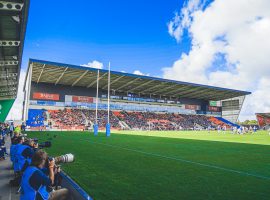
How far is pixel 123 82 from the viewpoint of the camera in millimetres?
58375

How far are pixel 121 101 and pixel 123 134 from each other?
110 ft

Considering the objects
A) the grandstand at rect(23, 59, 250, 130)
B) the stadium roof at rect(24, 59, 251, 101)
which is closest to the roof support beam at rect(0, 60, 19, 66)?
the grandstand at rect(23, 59, 250, 130)

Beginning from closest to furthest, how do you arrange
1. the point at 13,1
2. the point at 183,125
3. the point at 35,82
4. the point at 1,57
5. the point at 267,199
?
the point at 267,199, the point at 13,1, the point at 1,57, the point at 35,82, the point at 183,125

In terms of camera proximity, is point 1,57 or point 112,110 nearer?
point 1,57

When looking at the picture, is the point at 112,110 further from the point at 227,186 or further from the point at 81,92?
the point at 227,186

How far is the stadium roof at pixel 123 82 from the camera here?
1867 inches

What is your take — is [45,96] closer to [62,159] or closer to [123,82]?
[123,82]

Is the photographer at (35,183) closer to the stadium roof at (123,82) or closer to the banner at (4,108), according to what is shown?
the stadium roof at (123,82)

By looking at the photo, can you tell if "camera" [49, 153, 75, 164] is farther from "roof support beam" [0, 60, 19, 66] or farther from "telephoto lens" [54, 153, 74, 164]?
"roof support beam" [0, 60, 19, 66]

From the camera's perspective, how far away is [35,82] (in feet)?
186

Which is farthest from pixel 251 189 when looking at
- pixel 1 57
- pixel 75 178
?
pixel 1 57

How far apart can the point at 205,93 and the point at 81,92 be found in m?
37.7

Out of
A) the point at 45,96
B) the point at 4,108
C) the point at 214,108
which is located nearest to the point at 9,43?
the point at 4,108

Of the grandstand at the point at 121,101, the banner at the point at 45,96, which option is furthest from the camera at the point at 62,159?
the banner at the point at 45,96
